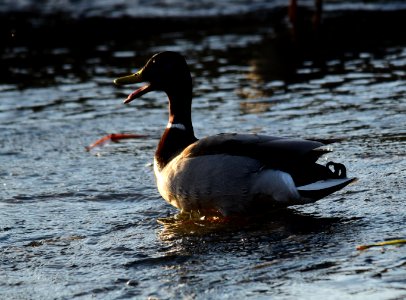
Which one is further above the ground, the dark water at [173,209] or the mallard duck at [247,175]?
the mallard duck at [247,175]

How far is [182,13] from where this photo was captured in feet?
57.4

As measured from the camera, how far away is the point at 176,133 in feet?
22.2

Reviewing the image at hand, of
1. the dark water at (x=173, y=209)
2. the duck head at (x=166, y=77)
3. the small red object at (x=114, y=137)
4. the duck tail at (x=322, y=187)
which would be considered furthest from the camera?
the small red object at (x=114, y=137)

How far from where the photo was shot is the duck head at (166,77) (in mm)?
6871

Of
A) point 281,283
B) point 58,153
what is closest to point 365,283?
point 281,283

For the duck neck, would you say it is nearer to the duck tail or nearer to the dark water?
the dark water

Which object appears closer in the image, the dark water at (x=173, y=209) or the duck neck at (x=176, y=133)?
the dark water at (x=173, y=209)

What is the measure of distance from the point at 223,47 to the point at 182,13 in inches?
152

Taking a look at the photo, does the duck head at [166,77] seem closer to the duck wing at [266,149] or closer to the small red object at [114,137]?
the duck wing at [266,149]

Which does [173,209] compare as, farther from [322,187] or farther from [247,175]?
[322,187]

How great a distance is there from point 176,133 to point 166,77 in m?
0.43

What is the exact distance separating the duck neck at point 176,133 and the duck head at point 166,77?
0.03m

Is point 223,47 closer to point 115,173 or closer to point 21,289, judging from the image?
point 115,173

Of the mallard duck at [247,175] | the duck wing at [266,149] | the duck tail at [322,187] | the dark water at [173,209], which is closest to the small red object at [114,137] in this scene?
the dark water at [173,209]
